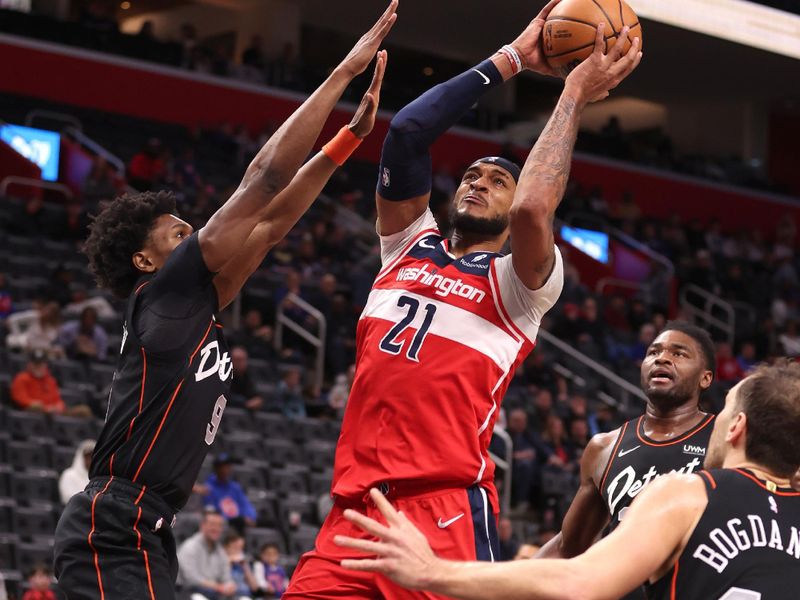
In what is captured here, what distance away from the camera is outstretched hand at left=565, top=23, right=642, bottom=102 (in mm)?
4570

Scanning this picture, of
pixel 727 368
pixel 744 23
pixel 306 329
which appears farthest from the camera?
pixel 727 368

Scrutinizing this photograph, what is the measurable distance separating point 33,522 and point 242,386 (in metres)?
3.33

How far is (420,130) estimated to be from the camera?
15.2 ft

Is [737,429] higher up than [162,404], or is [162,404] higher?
[737,429]

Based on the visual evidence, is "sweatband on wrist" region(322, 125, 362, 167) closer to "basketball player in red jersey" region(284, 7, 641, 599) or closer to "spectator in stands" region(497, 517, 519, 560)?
"basketball player in red jersey" region(284, 7, 641, 599)

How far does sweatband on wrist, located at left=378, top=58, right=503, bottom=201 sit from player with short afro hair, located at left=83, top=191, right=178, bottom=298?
34.7 inches

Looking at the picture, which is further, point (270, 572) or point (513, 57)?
point (270, 572)

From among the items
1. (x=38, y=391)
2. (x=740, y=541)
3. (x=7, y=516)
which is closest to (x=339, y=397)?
(x=38, y=391)

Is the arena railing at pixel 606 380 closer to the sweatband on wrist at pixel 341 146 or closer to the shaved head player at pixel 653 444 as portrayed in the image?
the shaved head player at pixel 653 444

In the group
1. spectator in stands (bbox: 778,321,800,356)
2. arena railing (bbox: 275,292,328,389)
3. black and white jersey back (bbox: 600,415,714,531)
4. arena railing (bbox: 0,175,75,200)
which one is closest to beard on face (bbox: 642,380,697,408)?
black and white jersey back (bbox: 600,415,714,531)

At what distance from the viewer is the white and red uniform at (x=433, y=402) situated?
4.30 metres

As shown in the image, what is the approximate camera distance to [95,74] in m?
20.3

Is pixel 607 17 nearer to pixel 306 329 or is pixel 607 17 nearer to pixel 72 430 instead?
pixel 72 430

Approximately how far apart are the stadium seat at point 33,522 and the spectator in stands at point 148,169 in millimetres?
6937
